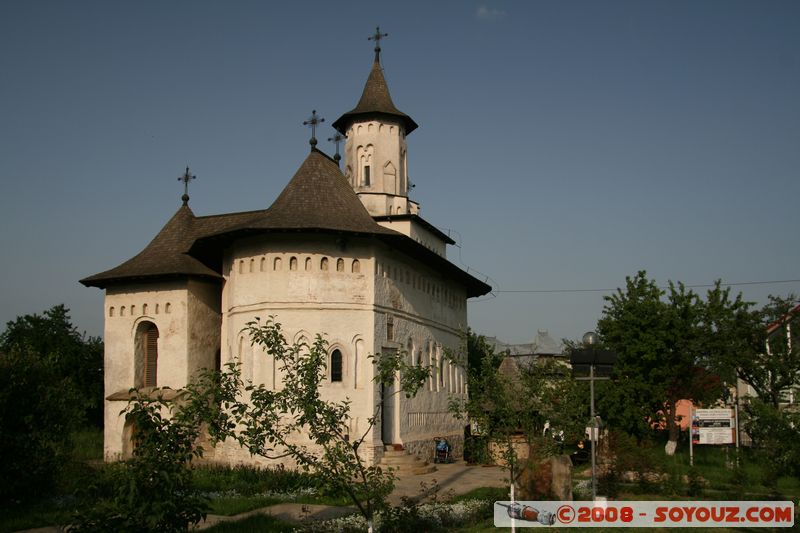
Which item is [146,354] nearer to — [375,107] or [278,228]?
[278,228]

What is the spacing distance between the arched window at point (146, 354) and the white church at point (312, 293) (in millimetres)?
32

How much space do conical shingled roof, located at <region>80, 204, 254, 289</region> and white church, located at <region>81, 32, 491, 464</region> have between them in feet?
0.17

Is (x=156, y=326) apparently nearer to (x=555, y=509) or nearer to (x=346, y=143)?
(x=346, y=143)

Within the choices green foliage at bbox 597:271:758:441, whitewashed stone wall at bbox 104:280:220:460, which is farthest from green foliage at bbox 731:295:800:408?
whitewashed stone wall at bbox 104:280:220:460

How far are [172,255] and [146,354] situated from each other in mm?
3233

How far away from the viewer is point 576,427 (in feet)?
45.9

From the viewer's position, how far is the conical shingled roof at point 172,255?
25.1 meters

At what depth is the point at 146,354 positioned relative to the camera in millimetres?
26125

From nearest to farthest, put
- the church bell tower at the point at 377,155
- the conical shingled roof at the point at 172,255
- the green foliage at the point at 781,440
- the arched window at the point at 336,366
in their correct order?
the green foliage at the point at 781,440
the arched window at the point at 336,366
the conical shingled roof at the point at 172,255
the church bell tower at the point at 377,155

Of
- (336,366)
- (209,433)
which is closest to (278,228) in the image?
(336,366)

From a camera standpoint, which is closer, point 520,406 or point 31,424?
point 520,406

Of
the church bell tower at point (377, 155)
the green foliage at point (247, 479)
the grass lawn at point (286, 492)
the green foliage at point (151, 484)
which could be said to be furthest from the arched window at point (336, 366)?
the green foliage at point (151, 484)

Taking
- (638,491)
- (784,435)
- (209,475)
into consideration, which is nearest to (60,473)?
(209,475)

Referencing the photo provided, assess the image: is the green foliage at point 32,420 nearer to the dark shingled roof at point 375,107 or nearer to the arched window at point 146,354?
the arched window at point 146,354
